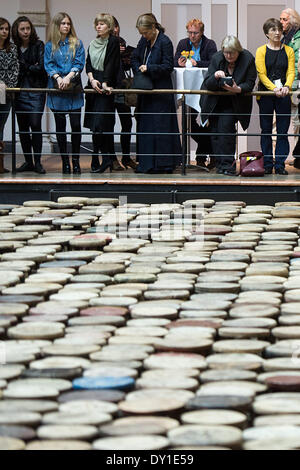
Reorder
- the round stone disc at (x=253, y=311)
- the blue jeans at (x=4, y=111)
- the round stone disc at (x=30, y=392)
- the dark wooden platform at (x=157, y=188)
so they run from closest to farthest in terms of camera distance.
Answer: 1. the round stone disc at (x=30, y=392)
2. the round stone disc at (x=253, y=311)
3. the dark wooden platform at (x=157, y=188)
4. the blue jeans at (x=4, y=111)

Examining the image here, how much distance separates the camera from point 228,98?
31.8 ft

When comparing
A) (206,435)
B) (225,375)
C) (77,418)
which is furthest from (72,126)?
(206,435)

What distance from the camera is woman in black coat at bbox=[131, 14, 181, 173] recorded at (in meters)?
9.54

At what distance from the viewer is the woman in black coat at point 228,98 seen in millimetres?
9367

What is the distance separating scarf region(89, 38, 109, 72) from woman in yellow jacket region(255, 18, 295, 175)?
1.41 metres

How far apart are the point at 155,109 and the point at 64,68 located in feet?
3.26

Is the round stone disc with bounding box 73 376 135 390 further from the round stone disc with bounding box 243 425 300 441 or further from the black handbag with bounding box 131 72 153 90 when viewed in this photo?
the black handbag with bounding box 131 72 153 90

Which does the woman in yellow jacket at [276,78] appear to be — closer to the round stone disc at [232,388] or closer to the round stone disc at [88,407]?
the round stone disc at [232,388]

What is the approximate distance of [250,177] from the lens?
31.6ft

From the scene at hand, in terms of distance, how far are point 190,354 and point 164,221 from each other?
7.76 feet

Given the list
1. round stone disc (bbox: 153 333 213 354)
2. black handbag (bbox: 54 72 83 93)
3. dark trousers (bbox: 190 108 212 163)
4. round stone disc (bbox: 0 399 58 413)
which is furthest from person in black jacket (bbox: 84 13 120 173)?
round stone disc (bbox: 0 399 58 413)

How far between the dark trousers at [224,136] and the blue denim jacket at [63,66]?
4.15ft

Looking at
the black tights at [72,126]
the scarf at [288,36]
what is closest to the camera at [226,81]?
the scarf at [288,36]

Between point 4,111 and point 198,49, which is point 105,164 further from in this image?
point 198,49
